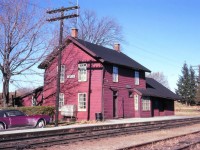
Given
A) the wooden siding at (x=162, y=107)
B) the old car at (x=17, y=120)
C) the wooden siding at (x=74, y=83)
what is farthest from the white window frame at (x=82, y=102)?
the wooden siding at (x=162, y=107)

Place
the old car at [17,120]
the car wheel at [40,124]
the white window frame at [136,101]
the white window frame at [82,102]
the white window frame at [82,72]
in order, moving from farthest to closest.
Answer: the white window frame at [136,101] < the white window frame at [82,72] < the white window frame at [82,102] < the car wheel at [40,124] < the old car at [17,120]

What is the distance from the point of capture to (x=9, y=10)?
94.0 feet

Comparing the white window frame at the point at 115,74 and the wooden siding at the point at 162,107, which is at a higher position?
the white window frame at the point at 115,74

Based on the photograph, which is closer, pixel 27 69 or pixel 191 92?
pixel 27 69

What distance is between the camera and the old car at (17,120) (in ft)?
63.0

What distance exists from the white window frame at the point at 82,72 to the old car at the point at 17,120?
1121 centimetres

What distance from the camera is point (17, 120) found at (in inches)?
782

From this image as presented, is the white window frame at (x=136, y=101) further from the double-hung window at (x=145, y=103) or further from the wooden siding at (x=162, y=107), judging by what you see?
the wooden siding at (x=162, y=107)

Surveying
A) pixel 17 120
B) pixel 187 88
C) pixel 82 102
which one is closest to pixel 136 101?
pixel 82 102

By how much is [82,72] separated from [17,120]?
13.6 meters

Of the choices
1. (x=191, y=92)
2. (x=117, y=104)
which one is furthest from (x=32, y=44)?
(x=191, y=92)

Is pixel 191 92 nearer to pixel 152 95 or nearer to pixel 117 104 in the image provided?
pixel 152 95

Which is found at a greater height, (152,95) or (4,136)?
(152,95)

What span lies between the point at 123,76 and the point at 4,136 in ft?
67.5
